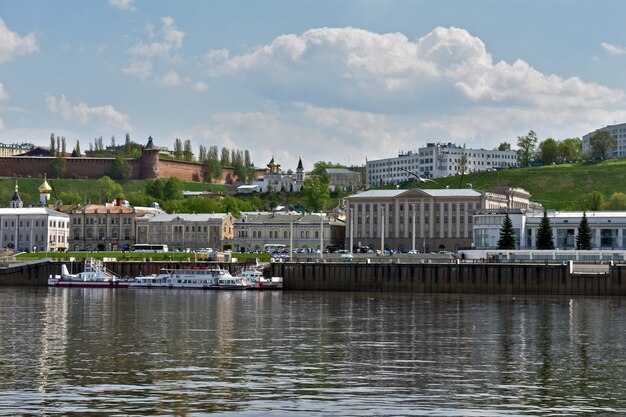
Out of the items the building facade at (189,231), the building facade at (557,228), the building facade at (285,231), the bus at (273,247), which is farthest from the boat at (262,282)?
the building facade at (189,231)

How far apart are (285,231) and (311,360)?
132 meters

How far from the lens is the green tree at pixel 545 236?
13000 centimetres

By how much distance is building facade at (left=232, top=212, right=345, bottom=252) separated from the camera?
18012cm

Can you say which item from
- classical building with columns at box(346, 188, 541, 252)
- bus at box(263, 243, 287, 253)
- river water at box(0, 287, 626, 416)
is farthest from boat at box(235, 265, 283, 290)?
bus at box(263, 243, 287, 253)

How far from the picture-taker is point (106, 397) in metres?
38.8

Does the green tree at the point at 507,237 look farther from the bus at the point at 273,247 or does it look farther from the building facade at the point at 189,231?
the building facade at the point at 189,231

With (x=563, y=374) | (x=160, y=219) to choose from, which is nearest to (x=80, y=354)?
(x=563, y=374)

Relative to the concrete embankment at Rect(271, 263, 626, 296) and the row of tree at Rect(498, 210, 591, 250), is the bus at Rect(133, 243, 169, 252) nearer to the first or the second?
the concrete embankment at Rect(271, 263, 626, 296)

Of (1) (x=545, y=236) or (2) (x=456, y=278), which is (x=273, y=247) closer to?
(1) (x=545, y=236)

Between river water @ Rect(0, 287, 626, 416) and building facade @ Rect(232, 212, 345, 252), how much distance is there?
96.2 metres

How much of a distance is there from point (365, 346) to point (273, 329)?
10.2 metres

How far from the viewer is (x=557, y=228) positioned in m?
134

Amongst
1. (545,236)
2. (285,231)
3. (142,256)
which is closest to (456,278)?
(545,236)

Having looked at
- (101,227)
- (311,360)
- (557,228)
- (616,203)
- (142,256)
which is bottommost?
(311,360)
